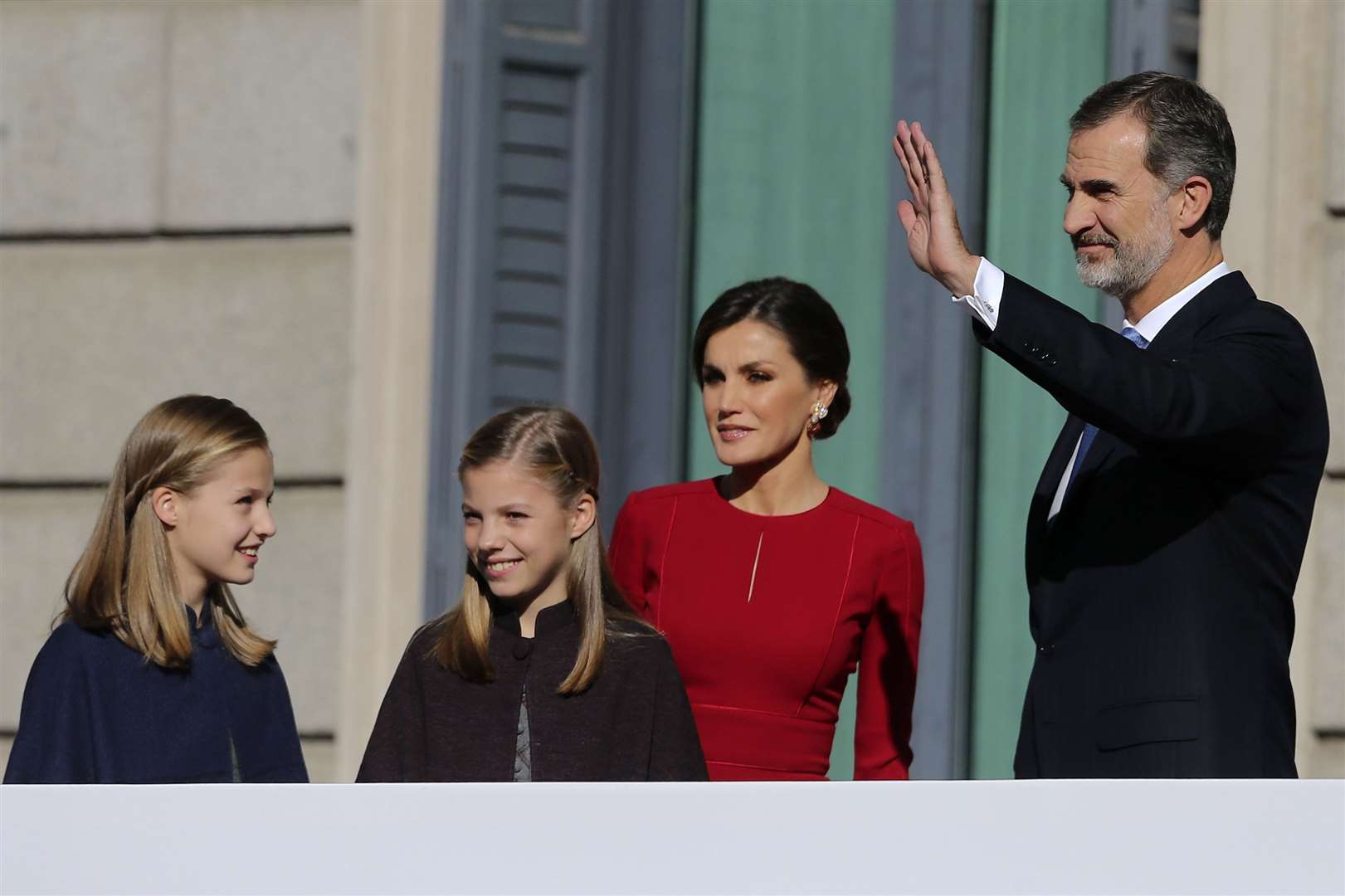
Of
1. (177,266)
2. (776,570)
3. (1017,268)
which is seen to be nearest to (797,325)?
(776,570)

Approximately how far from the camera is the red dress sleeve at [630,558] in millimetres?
3807

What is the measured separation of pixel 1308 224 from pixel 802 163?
1.31 m

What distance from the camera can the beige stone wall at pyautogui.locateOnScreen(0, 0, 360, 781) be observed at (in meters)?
5.45

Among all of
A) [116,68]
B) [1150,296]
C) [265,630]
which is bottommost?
[265,630]

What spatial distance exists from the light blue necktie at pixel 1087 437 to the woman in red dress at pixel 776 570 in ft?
2.20

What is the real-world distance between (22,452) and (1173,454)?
368 cm

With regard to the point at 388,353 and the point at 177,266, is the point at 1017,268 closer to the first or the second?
the point at 388,353

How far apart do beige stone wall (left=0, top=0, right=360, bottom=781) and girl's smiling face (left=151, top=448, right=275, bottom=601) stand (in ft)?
5.82

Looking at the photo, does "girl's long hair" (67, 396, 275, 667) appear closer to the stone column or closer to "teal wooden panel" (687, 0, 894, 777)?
the stone column

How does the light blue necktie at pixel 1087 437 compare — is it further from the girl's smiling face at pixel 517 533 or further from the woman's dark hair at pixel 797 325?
the girl's smiling face at pixel 517 533

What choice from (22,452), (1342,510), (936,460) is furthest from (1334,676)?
(22,452)

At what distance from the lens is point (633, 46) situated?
569 centimetres

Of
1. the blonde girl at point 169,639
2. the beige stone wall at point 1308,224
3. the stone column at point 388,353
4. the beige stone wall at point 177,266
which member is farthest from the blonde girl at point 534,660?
the beige stone wall at point 1308,224

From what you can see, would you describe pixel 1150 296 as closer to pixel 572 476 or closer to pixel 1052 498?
pixel 1052 498
